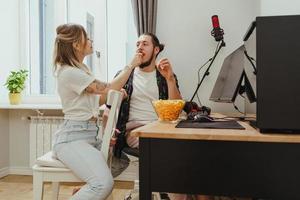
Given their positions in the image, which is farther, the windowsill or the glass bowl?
the windowsill

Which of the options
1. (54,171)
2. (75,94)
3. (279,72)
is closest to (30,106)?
(75,94)

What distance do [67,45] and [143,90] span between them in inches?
23.3

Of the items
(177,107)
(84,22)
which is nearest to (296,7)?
(177,107)

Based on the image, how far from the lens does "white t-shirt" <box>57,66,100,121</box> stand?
1521 mm

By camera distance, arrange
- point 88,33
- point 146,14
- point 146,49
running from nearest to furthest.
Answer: point 146,49, point 146,14, point 88,33

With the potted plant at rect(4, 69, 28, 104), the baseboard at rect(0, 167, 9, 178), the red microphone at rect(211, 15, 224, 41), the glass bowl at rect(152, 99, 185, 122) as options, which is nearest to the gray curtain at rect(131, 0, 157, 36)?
the red microphone at rect(211, 15, 224, 41)

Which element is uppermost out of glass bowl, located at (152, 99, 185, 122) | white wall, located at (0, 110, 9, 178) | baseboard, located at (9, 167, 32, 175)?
glass bowl, located at (152, 99, 185, 122)

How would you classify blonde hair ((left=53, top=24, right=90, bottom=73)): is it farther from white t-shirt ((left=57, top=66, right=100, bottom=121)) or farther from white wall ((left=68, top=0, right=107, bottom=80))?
white wall ((left=68, top=0, right=107, bottom=80))

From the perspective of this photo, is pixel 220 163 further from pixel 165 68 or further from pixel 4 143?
pixel 4 143

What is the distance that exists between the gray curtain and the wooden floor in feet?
4.37

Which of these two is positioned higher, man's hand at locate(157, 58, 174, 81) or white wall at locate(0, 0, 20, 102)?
white wall at locate(0, 0, 20, 102)

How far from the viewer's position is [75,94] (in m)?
1.58

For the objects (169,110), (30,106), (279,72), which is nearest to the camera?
(279,72)

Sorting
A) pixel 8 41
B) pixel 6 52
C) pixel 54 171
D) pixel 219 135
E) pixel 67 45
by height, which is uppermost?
pixel 8 41
